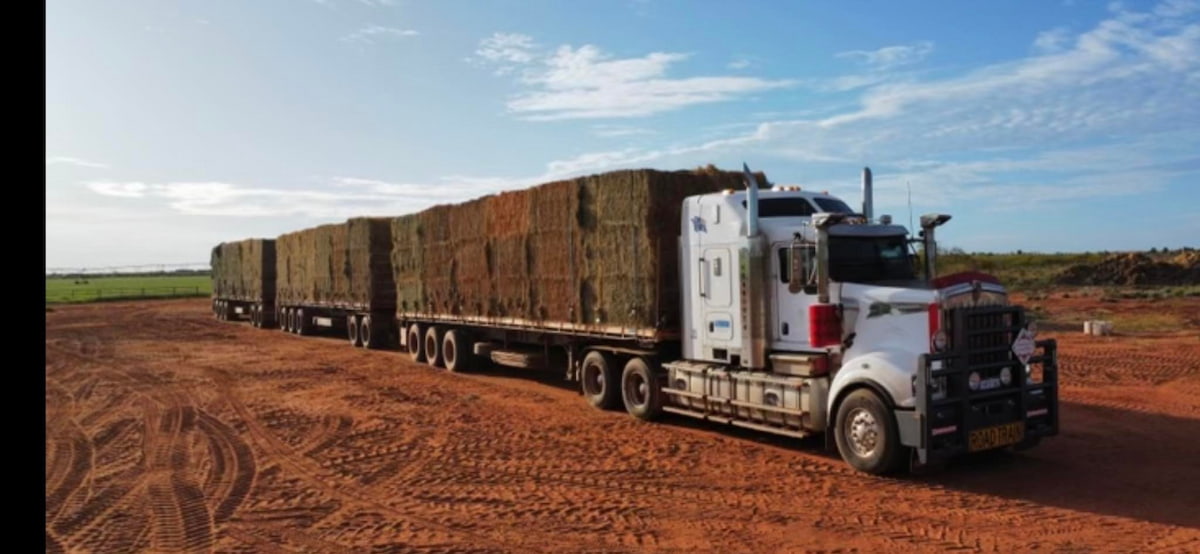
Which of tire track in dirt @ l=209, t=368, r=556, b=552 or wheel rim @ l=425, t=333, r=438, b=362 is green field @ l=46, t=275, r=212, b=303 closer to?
wheel rim @ l=425, t=333, r=438, b=362

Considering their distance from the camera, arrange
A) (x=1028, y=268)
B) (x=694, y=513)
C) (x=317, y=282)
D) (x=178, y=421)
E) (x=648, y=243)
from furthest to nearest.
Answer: (x=1028, y=268) → (x=317, y=282) → (x=178, y=421) → (x=648, y=243) → (x=694, y=513)

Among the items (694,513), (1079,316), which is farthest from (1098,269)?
(694,513)

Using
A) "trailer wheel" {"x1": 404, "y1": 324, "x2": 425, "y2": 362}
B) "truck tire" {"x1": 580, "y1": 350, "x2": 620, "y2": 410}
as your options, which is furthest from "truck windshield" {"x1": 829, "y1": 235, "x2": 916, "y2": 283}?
"trailer wheel" {"x1": 404, "y1": 324, "x2": 425, "y2": 362}

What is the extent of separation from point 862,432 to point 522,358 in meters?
8.69

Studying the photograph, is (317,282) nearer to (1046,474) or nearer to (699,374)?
(699,374)

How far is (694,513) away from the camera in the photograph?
7957 mm

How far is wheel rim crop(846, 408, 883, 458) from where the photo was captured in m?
9.00

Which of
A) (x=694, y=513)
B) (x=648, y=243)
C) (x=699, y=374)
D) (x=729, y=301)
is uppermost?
(x=648, y=243)

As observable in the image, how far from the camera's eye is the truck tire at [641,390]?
12.6m

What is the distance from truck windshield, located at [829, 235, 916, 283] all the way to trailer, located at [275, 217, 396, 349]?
60.8ft

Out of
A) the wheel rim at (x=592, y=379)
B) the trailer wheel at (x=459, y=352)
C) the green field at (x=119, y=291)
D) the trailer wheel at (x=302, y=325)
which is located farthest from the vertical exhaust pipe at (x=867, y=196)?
the green field at (x=119, y=291)

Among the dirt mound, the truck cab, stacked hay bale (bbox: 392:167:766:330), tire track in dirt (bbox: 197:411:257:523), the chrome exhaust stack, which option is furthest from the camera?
the dirt mound

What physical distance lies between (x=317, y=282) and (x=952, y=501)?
26973 mm

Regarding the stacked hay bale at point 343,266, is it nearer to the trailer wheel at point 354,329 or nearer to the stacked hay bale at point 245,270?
the trailer wheel at point 354,329
